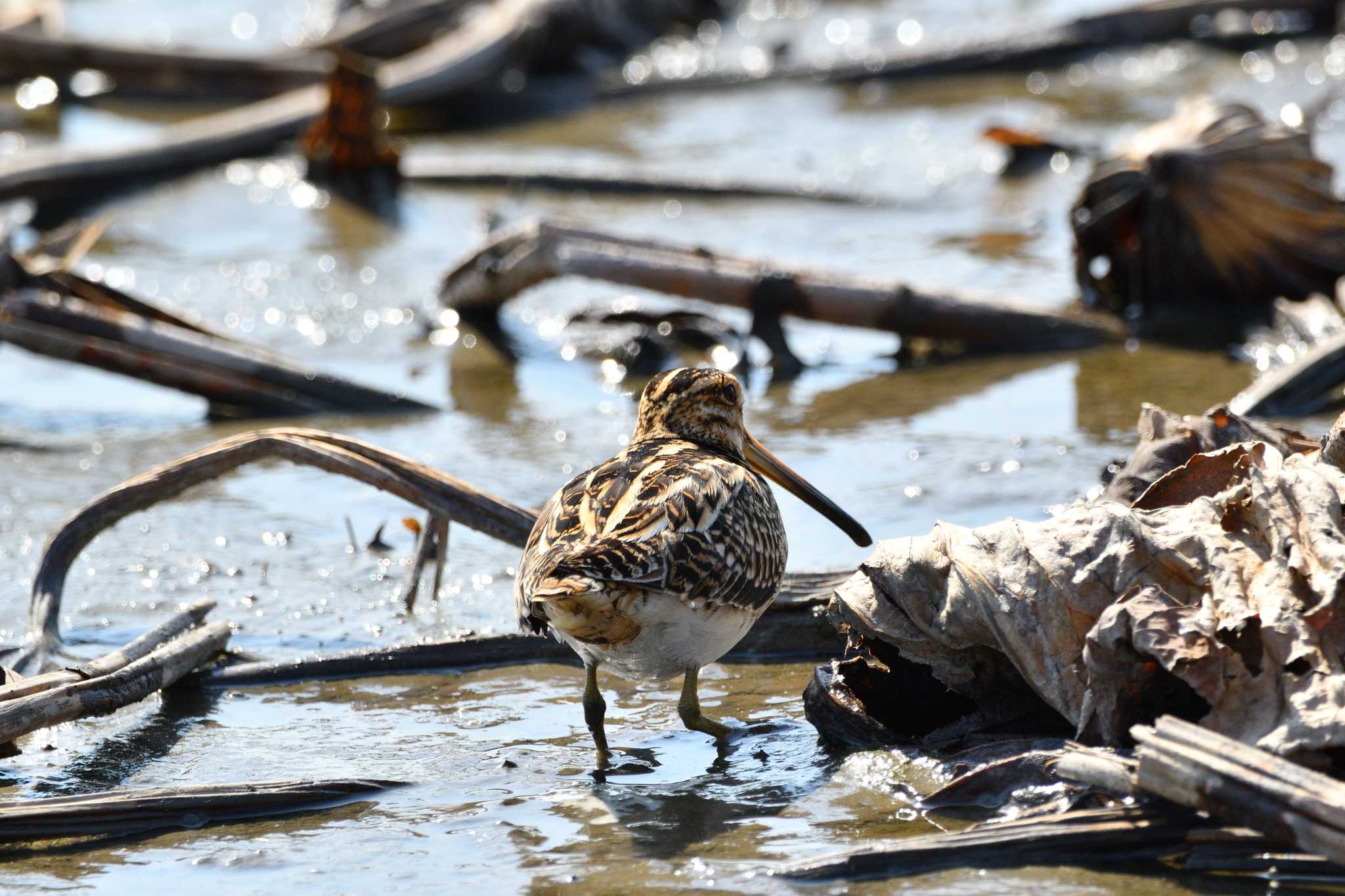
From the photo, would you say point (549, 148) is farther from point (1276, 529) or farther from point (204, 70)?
point (1276, 529)

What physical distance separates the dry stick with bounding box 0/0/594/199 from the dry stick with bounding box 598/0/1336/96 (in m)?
0.96

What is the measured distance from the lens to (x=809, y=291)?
7.82 m

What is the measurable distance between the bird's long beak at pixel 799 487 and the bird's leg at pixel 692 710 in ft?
3.09

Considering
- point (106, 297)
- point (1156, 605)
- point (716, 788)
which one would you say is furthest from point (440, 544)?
point (106, 297)

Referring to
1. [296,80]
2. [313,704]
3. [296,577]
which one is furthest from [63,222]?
[313,704]

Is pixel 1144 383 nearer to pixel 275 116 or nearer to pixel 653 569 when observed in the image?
pixel 653 569

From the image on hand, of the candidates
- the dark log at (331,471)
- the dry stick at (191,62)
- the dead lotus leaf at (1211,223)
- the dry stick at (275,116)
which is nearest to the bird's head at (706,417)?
the dark log at (331,471)

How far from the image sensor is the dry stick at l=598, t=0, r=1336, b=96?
13.0 metres

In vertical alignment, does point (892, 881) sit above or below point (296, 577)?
below

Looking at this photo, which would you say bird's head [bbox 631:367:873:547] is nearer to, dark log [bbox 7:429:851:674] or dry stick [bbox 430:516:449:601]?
dark log [bbox 7:429:851:674]

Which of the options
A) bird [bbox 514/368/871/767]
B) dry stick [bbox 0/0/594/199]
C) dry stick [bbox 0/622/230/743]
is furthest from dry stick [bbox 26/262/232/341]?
bird [bbox 514/368/871/767]

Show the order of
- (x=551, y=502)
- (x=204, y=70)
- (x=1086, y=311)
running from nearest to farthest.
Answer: (x=551, y=502)
(x=1086, y=311)
(x=204, y=70)

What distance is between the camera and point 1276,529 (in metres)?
3.77

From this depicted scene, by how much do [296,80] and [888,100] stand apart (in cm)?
452
